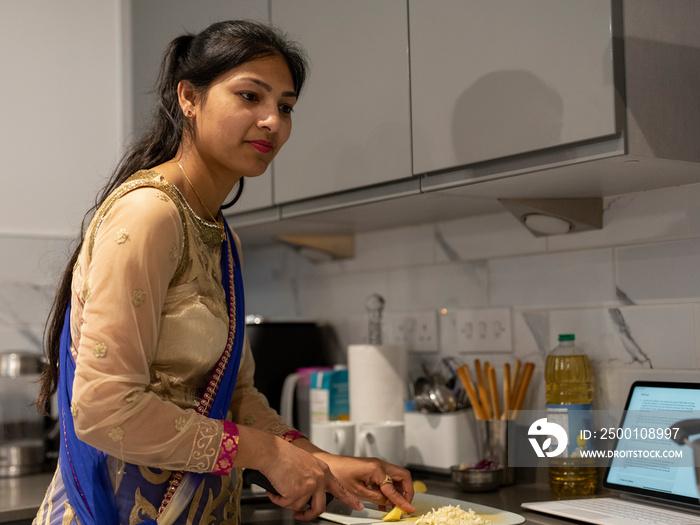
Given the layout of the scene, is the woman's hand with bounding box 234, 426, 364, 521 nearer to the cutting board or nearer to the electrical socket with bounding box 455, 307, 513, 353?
the cutting board

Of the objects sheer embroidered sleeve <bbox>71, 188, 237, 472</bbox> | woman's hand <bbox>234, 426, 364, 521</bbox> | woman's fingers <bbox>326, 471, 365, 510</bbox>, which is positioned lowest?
woman's fingers <bbox>326, 471, 365, 510</bbox>

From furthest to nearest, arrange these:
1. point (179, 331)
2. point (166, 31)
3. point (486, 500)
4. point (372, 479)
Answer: point (166, 31)
point (486, 500)
point (372, 479)
point (179, 331)

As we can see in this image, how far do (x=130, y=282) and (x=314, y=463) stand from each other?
359 millimetres

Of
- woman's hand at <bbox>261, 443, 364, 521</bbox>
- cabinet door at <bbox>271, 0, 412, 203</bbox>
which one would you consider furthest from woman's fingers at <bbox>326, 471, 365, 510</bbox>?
cabinet door at <bbox>271, 0, 412, 203</bbox>

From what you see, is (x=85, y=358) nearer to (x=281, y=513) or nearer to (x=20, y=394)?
(x=281, y=513)

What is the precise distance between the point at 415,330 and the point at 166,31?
1085mm

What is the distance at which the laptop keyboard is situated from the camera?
1178mm

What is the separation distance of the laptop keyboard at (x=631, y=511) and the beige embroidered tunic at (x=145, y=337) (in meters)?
0.61

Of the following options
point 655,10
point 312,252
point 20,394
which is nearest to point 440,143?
point 655,10

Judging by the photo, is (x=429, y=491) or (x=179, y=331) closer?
(x=179, y=331)

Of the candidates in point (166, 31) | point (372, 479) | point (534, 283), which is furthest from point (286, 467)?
point (166, 31)

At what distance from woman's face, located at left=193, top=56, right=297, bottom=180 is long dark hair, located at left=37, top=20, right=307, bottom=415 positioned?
2 centimetres

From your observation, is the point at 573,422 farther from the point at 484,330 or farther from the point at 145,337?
the point at 145,337

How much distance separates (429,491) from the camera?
153cm
